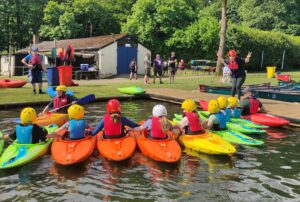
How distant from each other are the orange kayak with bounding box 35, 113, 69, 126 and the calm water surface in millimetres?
2189

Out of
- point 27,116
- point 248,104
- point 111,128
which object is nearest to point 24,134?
point 27,116

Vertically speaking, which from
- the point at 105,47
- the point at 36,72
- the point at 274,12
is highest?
the point at 274,12

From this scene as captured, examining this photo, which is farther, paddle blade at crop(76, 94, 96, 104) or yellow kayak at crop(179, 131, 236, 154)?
paddle blade at crop(76, 94, 96, 104)

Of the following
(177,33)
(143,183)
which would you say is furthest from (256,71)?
(143,183)

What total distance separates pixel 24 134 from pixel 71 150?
1112 millimetres

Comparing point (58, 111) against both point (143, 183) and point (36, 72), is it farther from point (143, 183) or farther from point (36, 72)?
point (36, 72)

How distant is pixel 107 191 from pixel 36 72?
1155 centimetres

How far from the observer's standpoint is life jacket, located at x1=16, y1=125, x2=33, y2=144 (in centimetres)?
822

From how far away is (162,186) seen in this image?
6.92 metres

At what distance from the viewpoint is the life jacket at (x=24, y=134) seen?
8.22 metres

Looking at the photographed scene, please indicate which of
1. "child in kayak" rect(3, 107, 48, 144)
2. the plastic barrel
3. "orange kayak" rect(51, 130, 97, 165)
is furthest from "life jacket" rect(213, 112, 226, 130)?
the plastic barrel

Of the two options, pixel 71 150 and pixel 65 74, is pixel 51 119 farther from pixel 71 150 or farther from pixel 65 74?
pixel 65 74

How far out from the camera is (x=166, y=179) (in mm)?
7293

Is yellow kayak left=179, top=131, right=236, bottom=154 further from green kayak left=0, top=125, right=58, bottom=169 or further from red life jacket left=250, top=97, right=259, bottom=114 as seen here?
red life jacket left=250, top=97, right=259, bottom=114
